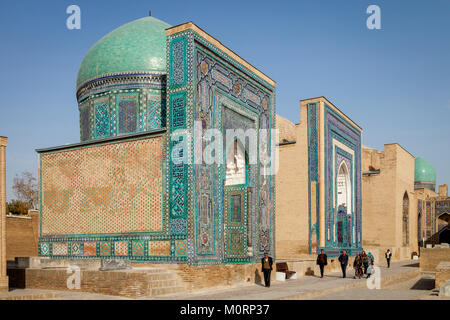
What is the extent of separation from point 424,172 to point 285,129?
20170 millimetres

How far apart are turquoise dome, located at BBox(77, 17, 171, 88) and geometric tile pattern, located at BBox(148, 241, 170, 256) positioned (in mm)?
6113

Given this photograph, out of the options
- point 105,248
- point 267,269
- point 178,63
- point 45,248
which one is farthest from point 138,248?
point 178,63

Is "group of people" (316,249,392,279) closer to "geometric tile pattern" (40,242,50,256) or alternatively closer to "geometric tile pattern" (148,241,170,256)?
"geometric tile pattern" (148,241,170,256)

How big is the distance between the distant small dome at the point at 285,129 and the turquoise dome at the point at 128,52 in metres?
9.23

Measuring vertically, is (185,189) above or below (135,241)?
above

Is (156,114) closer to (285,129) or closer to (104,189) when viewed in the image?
(104,189)

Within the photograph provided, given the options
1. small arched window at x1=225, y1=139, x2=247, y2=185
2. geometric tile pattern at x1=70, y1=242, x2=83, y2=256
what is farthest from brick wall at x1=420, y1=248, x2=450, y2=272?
geometric tile pattern at x1=70, y1=242, x2=83, y2=256

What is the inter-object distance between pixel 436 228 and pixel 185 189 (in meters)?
25.8

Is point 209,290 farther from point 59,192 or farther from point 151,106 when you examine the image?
point 151,106

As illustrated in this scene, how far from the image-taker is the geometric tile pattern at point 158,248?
10.3 m

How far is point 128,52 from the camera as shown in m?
14.9

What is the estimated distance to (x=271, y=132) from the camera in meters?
14.1

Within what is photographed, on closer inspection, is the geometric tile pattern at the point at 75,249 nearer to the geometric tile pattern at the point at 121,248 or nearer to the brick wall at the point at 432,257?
the geometric tile pattern at the point at 121,248

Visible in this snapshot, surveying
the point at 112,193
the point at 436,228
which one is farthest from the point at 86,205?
the point at 436,228
